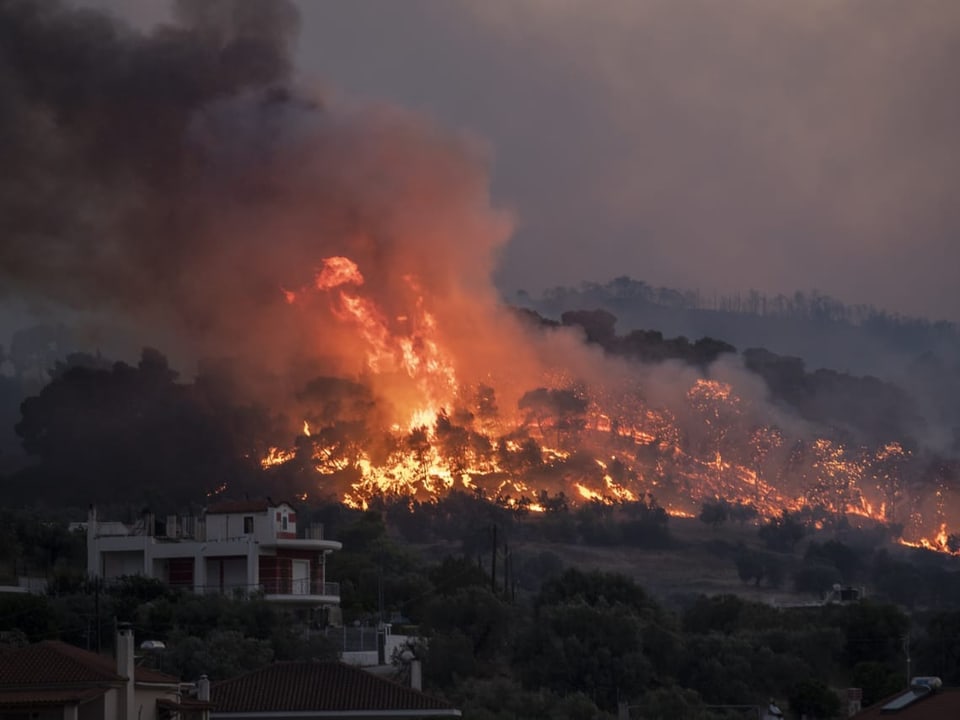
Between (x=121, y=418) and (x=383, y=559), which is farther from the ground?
(x=121, y=418)

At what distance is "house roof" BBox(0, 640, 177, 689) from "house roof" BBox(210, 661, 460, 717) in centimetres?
634

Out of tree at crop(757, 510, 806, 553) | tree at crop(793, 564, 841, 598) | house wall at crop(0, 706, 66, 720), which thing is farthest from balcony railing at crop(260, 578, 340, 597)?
tree at crop(757, 510, 806, 553)

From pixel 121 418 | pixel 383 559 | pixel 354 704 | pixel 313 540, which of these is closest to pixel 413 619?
pixel 313 540

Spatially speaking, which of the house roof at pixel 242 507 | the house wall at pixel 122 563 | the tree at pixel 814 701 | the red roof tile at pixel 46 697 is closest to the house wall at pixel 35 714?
the red roof tile at pixel 46 697

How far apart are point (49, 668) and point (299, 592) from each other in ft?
139

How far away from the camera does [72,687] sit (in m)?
48.8

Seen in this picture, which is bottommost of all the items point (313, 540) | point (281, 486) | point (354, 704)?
point (354, 704)

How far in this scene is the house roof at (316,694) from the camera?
57.2 metres

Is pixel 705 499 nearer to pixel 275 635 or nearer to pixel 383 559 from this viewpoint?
pixel 383 559

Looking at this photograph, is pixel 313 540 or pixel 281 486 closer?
pixel 313 540

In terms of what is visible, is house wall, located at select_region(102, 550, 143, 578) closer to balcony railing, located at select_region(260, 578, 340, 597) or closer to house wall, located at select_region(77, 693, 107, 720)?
balcony railing, located at select_region(260, 578, 340, 597)

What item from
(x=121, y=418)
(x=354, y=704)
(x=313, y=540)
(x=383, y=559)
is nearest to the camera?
(x=354, y=704)

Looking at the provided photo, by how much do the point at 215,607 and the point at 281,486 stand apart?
6028 cm

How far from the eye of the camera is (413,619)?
9738 cm
